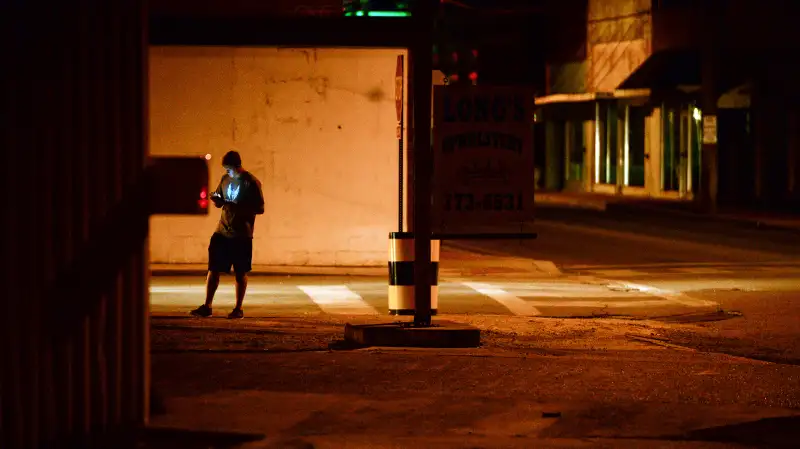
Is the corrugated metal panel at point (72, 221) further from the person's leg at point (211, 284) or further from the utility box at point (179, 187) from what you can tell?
the person's leg at point (211, 284)

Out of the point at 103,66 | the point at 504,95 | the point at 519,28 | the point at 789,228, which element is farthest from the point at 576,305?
the point at 519,28

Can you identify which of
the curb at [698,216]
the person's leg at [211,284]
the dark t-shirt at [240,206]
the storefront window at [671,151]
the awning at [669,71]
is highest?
the awning at [669,71]

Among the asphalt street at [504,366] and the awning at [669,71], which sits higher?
the awning at [669,71]

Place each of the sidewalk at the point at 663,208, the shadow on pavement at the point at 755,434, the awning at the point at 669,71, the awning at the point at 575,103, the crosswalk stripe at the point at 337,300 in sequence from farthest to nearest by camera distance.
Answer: the awning at the point at 575,103
the awning at the point at 669,71
the sidewalk at the point at 663,208
the crosswalk stripe at the point at 337,300
the shadow on pavement at the point at 755,434

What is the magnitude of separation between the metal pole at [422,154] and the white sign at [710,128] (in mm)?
21236

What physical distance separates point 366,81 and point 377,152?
1033 millimetres

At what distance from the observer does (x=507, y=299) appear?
1744cm

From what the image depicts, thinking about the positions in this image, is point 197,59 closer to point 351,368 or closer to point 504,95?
point 504,95

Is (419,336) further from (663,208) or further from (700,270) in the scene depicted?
(663,208)

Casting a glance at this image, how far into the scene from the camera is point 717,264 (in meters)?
22.4

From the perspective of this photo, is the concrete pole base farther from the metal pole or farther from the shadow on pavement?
the shadow on pavement

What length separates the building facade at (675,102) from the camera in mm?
37000

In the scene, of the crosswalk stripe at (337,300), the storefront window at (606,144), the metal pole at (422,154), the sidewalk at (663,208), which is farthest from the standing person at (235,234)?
the storefront window at (606,144)

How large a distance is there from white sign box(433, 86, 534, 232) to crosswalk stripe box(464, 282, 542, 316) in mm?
3048
